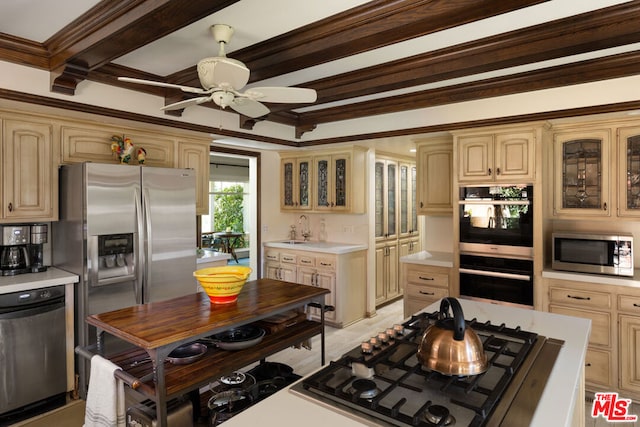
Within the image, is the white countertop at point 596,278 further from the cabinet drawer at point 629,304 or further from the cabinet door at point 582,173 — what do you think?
the cabinet door at point 582,173

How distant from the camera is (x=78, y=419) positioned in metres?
2.71

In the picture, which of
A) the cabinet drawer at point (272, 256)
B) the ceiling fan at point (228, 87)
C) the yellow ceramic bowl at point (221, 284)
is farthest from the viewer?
the cabinet drawer at point (272, 256)

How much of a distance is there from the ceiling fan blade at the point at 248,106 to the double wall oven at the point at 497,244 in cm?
210

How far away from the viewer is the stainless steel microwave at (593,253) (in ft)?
9.62

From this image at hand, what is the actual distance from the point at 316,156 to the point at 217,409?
153 inches

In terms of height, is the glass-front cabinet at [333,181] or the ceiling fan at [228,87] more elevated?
the ceiling fan at [228,87]

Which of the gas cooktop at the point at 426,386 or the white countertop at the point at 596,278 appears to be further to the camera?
the white countertop at the point at 596,278

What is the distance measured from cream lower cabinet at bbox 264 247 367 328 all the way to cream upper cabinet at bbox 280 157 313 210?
0.70 meters

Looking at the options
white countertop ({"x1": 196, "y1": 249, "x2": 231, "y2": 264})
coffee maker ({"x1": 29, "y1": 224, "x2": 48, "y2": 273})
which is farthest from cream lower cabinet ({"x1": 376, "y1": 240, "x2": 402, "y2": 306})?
coffee maker ({"x1": 29, "y1": 224, "x2": 48, "y2": 273})

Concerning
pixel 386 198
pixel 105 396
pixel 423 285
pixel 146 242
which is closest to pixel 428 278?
pixel 423 285

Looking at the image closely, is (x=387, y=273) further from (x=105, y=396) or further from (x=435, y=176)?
(x=105, y=396)

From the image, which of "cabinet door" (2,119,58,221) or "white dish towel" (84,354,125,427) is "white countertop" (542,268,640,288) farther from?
"cabinet door" (2,119,58,221)

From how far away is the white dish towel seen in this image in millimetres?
1708

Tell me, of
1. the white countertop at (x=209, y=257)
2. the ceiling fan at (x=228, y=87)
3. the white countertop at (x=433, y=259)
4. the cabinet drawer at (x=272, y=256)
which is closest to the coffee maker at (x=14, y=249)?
the white countertop at (x=209, y=257)
